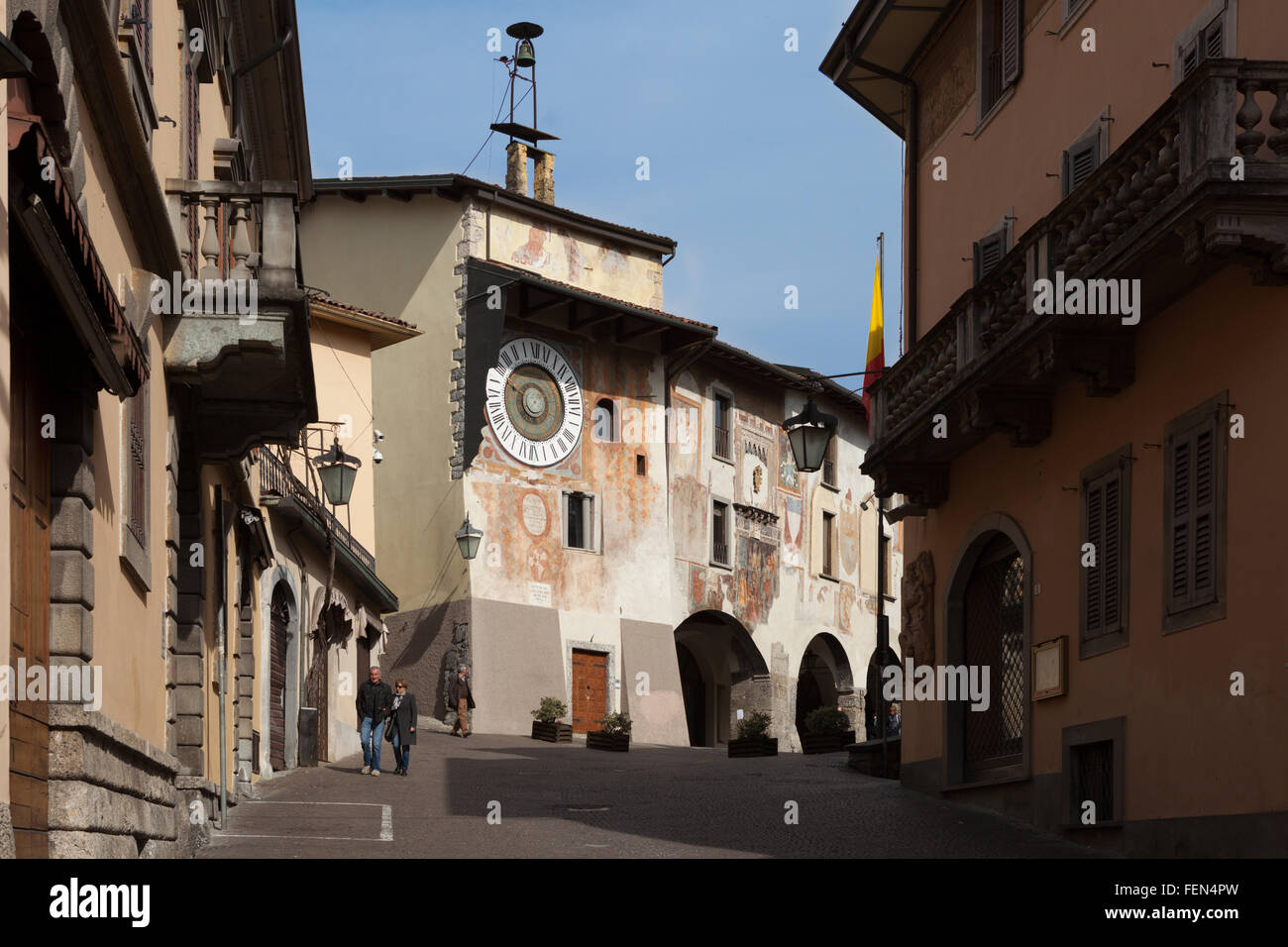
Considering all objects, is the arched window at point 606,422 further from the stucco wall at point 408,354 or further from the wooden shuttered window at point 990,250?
the wooden shuttered window at point 990,250

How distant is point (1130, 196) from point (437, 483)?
28.5 m

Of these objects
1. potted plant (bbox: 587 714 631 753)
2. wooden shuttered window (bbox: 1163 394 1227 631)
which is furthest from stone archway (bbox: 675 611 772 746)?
wooden shuttered window (bbox: 1163 394 1227 631)

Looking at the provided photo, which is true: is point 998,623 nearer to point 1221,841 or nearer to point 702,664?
point 1221,841

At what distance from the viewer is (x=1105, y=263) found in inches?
616

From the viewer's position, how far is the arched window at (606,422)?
149ft

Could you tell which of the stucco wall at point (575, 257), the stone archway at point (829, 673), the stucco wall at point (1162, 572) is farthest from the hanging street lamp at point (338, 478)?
the stone archway at point (829, 673)

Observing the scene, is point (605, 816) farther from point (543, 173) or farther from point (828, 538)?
point (828, 538)

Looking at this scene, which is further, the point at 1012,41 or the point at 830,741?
the point at 830,741

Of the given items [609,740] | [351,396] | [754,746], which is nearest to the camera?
[754,746]

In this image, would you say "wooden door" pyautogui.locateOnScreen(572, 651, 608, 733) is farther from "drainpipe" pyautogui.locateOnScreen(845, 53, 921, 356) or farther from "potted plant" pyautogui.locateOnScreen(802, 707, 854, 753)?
"drainpipe" pyautogui.locateOnScreen(845, 53, 921, 356)

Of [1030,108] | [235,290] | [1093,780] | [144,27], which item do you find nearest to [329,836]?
[235,290]

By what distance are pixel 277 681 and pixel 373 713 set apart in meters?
1.48

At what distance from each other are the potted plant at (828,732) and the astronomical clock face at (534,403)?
36.9ft

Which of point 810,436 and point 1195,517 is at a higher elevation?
point 810,436
